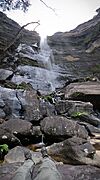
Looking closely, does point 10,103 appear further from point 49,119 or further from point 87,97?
point 87,97

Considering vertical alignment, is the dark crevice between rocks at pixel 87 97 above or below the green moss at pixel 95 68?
below

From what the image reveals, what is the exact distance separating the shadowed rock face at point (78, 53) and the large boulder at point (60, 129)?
1330cm

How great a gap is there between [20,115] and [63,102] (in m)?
3.14

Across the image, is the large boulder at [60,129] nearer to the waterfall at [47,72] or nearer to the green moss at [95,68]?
the waterfall at [47,72]

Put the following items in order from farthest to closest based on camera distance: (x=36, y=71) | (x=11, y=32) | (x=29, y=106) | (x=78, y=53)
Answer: (x=11, y=32), (x=78, y=53), (x=36, y=71), (x=29, y=106)

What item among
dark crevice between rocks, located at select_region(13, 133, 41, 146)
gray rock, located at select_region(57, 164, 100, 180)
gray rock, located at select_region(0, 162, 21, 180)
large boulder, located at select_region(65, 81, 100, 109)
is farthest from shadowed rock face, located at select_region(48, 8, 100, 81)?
gray rock, located at select_region(0, 162, 21, 180)

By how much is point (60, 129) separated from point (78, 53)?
76.4 ft

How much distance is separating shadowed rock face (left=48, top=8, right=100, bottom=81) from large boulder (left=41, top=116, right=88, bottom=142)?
1330cm

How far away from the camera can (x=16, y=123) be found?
9727 millimetres

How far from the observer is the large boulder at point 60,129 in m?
9.77

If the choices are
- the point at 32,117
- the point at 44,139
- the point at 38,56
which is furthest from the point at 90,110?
the point at 38,56

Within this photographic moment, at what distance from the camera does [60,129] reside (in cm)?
988

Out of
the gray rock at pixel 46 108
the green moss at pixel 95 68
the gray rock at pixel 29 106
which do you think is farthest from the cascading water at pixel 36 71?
the gray rock at pixel 29 106

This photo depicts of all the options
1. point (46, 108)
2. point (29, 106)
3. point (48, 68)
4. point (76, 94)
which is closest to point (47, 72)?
point (48, 68)
